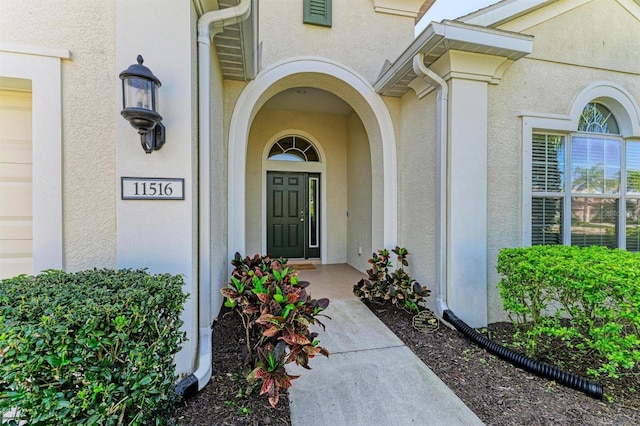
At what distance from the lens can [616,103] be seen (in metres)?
4.38

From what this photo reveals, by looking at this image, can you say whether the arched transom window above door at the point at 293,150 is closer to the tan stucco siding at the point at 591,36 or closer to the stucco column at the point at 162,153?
the tan stucco siding at the point at 591,36

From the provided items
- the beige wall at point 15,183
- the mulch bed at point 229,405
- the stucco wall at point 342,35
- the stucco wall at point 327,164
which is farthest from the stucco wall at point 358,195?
the beige wall at point 15,183

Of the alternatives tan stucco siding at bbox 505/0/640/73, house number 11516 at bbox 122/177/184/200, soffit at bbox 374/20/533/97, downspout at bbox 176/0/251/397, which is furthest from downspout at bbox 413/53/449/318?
house number 11516 at bbox 122/177/184/200

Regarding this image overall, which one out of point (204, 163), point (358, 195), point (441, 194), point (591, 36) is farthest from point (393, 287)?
point (591, 36)

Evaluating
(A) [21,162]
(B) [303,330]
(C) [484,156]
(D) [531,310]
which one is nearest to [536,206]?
(C) [484,156]

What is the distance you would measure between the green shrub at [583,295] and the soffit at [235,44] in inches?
150

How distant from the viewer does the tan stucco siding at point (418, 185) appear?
3.97 meters

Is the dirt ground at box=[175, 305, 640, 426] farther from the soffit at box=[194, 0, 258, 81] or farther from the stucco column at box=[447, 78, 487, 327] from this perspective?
the soffit at box=[194, 0, 258, 81]

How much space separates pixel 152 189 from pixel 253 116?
2546 millimetres

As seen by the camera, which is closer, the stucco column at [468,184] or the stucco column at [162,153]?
the stucco column at [162,153]

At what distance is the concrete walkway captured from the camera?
83.7 inches

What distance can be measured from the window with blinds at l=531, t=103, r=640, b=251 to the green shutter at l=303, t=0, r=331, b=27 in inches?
142

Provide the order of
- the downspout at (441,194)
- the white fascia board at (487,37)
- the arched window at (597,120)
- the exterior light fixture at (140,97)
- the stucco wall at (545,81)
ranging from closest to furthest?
1. the exterior light fixture at (140,97)
2. the white fascia board at (487,37)
3. the downspout at (441,194)
4. the stucco wall at (545,81)
5. the arched window at (597,120)

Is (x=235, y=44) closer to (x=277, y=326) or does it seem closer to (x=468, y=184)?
(x=277, y=326)
